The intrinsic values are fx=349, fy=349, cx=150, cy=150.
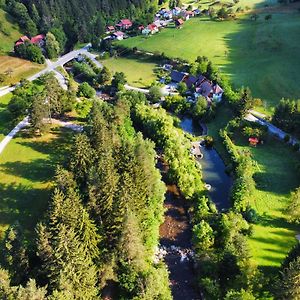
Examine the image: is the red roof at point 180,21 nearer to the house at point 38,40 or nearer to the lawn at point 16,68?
the house at point 38,40

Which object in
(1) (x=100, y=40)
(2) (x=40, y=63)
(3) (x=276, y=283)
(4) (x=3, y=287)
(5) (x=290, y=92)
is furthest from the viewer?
(1) (x=100, y=40)

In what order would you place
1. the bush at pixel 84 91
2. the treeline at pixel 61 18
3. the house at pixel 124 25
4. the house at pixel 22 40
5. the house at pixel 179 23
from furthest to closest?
the house at pixel 124 25 < the house at pixel 179 23 < the treeline at pixel 61 18 < the house at pixel 22 40 < the bush at pixel 84 91

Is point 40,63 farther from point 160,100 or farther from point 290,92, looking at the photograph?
point 290,92

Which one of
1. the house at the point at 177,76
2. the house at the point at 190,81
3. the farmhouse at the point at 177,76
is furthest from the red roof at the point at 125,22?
the house at the point at 190,81

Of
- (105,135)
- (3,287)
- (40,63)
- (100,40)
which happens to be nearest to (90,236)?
(3,287)

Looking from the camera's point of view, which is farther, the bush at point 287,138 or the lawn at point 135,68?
the lawn at point 135,68
